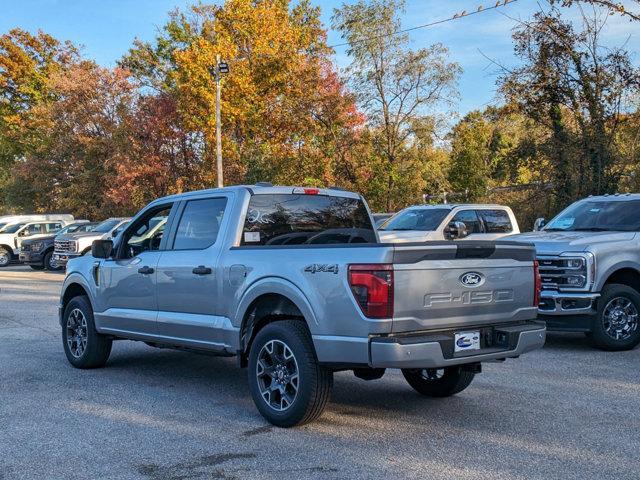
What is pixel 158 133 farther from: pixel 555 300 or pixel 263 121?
pixel 555 300

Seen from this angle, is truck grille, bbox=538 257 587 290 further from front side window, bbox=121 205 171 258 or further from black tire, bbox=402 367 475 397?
front side window, bbox=121 205 171 258

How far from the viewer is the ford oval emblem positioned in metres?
5.27

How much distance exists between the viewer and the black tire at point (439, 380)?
6336 millimetres

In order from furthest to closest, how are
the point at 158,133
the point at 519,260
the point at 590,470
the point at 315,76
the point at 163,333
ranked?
the point at 158,133 < the point at 315,76 < the point at 163,333 < the point at 519,260 < the point at 590,470

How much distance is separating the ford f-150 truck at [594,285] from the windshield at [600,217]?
45 centimetres

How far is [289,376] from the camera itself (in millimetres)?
5473

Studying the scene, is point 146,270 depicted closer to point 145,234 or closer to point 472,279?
point 145,234

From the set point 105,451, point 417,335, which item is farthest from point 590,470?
point 105,451

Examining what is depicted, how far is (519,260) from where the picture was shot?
5727 mm

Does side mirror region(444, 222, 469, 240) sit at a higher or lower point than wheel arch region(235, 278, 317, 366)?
higher

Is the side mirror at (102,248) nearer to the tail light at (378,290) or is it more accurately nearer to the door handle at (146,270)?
the door handle at (146,270)

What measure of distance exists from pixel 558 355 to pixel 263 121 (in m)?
24.5

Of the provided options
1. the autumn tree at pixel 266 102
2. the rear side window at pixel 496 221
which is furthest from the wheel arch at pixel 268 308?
the autumn tree at pixel 266 102

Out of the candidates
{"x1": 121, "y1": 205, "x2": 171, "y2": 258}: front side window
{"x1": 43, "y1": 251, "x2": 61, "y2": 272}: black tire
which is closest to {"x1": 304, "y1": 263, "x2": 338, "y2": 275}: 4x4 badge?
{"x1": 121, "y1": 205, "x2": 171, "y2": 258}: front side window
